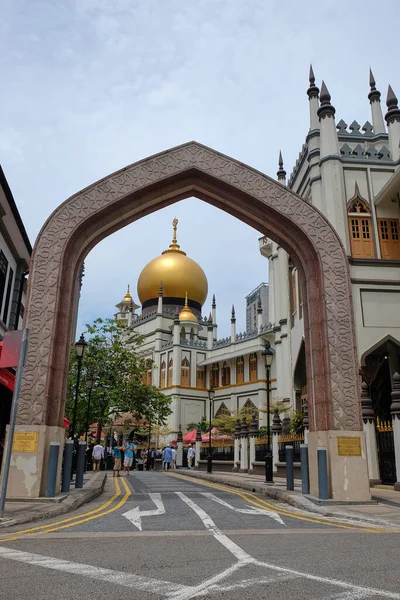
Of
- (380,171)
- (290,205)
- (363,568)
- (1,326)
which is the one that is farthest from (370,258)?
(363,568)

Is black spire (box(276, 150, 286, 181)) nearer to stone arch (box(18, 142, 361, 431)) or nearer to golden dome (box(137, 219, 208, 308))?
stone arch (box(18, 142, 361, 431))

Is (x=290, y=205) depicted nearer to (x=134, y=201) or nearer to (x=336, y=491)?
(x=134, y=201)

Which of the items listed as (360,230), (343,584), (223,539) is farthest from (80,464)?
(360,230)

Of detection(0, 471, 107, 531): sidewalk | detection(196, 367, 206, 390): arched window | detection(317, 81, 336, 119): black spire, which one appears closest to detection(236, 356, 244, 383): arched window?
detection(196, 367, 206, 390): arched window

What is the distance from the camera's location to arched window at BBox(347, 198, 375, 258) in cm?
2120

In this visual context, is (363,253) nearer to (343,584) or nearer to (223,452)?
(223,452)

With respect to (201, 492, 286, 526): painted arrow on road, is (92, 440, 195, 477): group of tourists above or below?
above

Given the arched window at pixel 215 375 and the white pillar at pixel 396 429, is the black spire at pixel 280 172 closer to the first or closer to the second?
the white pillar at pixel 396 429

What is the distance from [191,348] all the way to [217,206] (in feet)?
129

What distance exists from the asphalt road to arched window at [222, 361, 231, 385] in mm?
44164

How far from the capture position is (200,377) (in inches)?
2148

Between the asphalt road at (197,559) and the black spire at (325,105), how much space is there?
19086 millimetres

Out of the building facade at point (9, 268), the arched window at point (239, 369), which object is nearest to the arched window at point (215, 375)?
the arched window at point (239, 369)

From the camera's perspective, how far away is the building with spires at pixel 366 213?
20297 mm
